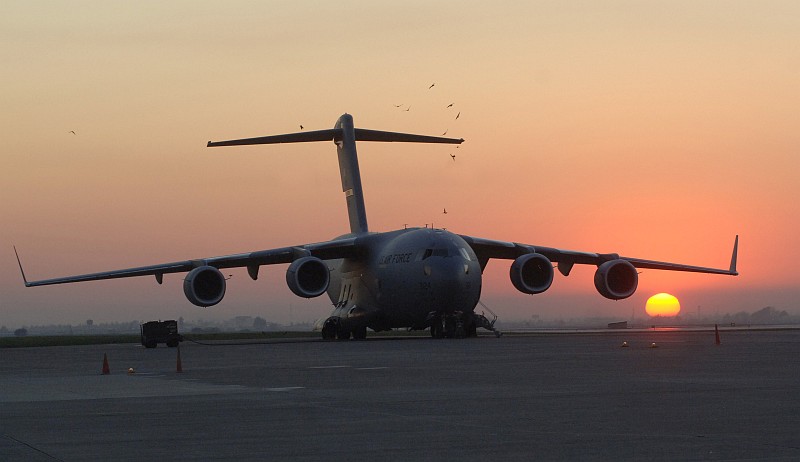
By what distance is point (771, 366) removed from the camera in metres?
19.9

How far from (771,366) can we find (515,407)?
8.49 meters

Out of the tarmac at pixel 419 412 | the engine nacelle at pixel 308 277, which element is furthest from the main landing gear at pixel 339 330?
the tarmac at pixel 419 412

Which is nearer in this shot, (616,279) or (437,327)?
(437,327)

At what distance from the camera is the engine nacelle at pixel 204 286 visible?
42.0m

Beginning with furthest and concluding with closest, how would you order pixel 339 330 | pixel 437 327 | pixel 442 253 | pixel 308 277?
pixel 339 330
pixel 437 327
pixel 308 277
pixel 442 253

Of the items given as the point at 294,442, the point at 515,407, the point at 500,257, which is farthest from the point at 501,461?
the point at 500,257

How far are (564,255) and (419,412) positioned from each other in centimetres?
3556

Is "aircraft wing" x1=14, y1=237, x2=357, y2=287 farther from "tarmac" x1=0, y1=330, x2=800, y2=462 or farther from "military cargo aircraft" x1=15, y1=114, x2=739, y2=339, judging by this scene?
"tarmac" x1=0, y1=330, x2=800, y2=462

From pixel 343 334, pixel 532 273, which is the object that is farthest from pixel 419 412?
pixel 343 334

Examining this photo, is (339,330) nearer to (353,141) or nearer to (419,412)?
(353,141)

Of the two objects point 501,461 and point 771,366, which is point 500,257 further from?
point 501,461

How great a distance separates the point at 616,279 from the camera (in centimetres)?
4550

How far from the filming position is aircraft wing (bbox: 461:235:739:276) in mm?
46562

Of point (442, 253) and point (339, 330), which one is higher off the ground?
point (442, 253)
